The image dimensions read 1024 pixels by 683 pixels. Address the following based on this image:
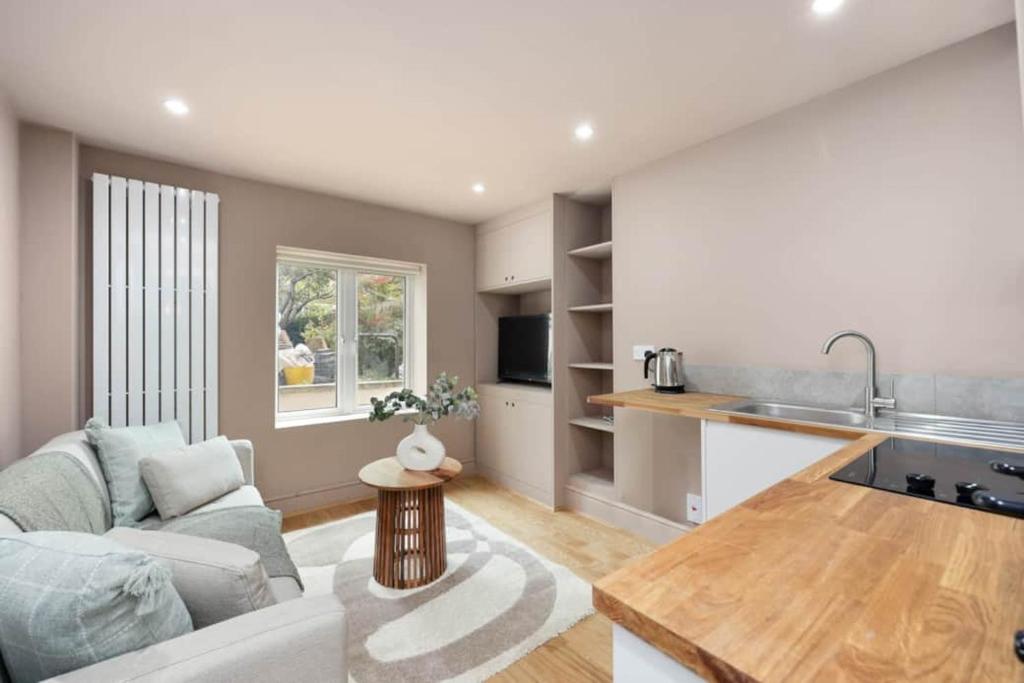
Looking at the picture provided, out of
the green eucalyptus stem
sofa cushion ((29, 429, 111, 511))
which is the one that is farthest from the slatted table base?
sofa cushion ((29, 429, 111, 511))

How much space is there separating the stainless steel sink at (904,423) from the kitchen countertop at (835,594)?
2.47 ft

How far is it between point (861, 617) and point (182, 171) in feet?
12.3

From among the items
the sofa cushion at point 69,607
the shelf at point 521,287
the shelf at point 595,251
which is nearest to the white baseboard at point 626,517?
the shelf at point 521,287

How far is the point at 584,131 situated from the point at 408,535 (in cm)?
237

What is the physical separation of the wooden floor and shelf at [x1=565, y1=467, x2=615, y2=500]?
0.19 metres

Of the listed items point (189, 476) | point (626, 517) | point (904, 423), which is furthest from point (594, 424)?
point (189, 476)

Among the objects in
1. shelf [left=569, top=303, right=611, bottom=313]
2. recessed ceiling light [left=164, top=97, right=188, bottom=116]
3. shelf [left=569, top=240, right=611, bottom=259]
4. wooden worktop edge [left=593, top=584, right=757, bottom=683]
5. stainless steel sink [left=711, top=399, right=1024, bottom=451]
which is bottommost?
wooden worktop edge [left=593, top=584, right=757, bottom=683]

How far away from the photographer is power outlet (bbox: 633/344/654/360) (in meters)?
2.85

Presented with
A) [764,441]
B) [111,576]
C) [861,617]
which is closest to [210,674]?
[111,576]

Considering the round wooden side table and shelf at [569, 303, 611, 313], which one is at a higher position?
shelf at [569, 303, 611, 313]

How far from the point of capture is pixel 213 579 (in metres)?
1.10

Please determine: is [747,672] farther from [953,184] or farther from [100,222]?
[100,222]

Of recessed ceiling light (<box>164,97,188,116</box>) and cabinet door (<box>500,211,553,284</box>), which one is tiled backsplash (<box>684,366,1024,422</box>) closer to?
cabinet door (<box>500,211,553,284</box>)

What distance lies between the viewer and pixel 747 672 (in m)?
0.43
